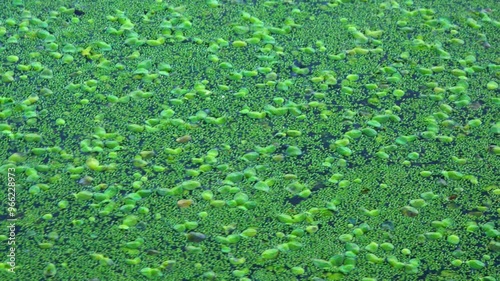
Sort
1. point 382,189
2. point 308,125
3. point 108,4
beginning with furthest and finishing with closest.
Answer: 1. point 108,4
2. point 308,125
3. point 382,189

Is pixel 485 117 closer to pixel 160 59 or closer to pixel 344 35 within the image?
pixel 344 35

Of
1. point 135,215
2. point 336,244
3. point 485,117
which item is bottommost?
point 135,215

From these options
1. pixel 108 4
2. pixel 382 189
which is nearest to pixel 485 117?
pixel 382 189

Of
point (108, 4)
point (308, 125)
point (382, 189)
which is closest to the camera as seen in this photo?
point (382, 189)

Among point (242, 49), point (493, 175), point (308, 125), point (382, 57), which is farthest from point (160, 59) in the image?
point (493, 175)

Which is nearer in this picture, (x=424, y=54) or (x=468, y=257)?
(x=468, y=257)

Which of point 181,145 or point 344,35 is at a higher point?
point 344,35
